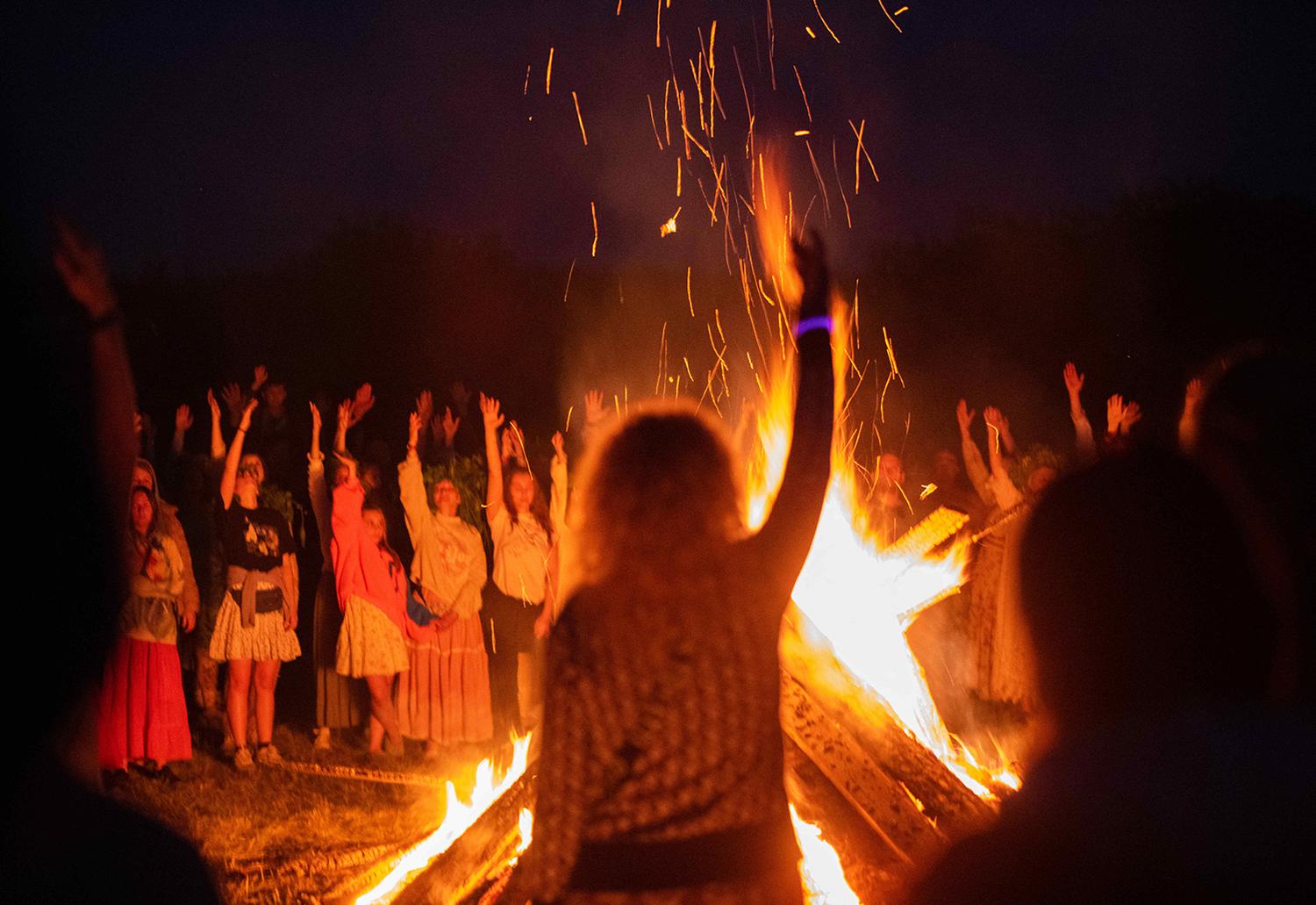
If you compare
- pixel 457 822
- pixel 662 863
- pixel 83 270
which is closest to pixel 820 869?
pixel 457 822

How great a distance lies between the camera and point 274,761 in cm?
740

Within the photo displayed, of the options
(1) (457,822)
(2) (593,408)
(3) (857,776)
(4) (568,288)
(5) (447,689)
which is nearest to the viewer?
(3) (857,776)

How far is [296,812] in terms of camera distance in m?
6.59

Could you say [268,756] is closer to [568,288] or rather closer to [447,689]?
[447,689]

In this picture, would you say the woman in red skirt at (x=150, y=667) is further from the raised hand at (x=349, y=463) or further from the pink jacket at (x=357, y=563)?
the raised hand at (x=349, y=463)

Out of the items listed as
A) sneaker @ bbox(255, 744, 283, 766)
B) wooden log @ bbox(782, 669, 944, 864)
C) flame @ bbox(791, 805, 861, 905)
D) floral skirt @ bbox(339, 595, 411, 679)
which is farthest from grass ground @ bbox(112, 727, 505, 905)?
wooden log @ bbox(782, 669, 944, 864)

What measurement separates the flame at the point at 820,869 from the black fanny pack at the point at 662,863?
172 centimetres

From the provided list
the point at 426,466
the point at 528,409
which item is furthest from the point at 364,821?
the point at 528,409

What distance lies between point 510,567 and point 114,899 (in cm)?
679

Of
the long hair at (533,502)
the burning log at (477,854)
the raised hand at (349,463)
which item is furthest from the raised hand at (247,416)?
the burning log at (477,854)

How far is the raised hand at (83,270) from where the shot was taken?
1.49 meters

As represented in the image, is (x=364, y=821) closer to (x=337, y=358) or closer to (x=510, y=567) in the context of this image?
(x=510, y=567)

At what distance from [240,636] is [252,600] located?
256 mm

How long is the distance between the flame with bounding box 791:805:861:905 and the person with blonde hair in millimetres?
1673
